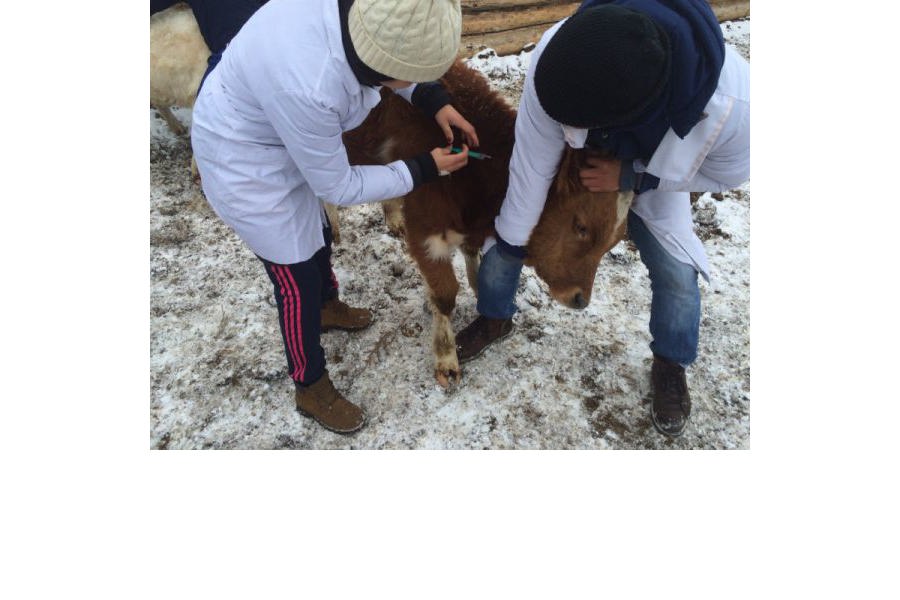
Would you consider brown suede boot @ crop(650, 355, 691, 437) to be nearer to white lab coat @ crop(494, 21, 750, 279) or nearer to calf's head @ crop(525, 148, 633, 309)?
white lab coat @ crop(494, 21, 750, 279)

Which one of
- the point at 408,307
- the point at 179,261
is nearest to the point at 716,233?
the point at 408,307

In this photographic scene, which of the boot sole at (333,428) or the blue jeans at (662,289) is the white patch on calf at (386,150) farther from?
the boot sole at (333,428)

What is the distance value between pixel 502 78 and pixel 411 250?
3.69 metres

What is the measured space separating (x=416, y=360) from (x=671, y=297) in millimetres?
1697

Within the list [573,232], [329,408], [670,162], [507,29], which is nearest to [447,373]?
[329,408]

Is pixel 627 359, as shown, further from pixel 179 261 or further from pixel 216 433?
pixel 179 261

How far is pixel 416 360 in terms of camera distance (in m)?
3.53

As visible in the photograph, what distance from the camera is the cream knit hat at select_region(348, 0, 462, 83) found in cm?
152

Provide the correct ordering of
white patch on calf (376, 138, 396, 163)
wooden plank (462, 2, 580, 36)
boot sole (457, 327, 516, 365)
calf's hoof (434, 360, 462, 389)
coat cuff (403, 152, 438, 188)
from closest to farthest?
coat cuff (403, 152, 438, 188), white patch on calf (376, 138, 396, 163), calf's hoof (434, 360, 462, 389), boot sole (457, 327, 516, 365), wooden plank (462, 2, 580, 36)

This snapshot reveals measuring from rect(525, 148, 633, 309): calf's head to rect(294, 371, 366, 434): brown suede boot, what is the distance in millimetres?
1394

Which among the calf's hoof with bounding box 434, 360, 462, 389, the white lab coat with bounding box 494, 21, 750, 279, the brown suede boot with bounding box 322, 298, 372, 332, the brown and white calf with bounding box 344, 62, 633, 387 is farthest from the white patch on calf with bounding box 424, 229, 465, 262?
the brown suede boot with bounding box 322, 298, 372, 332

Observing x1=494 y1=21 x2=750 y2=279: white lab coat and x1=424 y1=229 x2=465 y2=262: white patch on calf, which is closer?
x1=494 y1=21 x2=750 y2=279: white lab coat

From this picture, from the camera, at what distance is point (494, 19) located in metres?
5.82

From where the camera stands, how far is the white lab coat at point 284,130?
1.70 meters
